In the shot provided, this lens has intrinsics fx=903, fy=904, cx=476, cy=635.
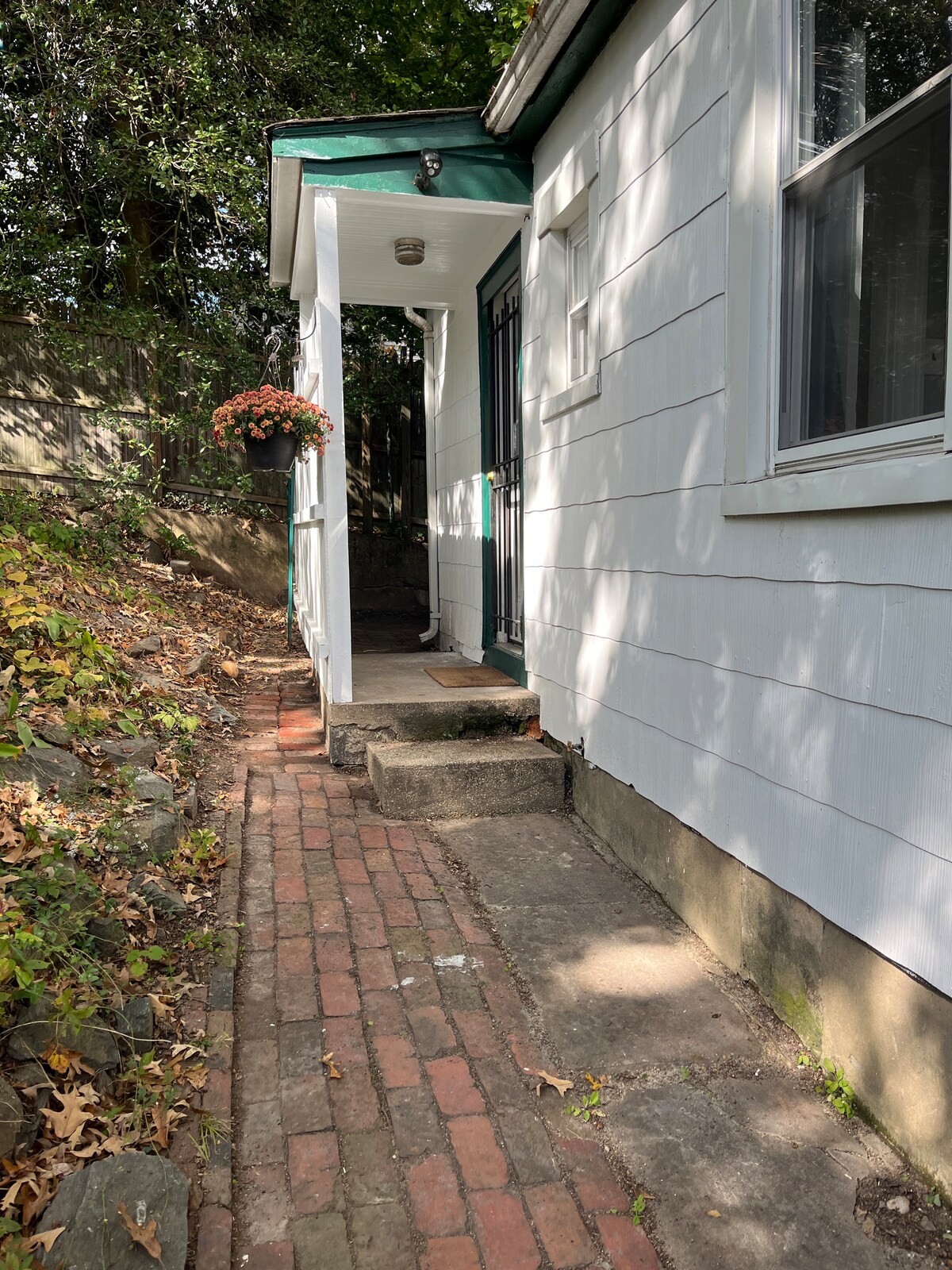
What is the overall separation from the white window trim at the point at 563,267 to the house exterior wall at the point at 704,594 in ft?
0.25

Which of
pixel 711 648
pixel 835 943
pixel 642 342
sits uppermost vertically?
pixel 642 342

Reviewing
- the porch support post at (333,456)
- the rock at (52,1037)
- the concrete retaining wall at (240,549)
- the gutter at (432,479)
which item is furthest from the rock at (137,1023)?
the concrete retaining wall at (240,549)

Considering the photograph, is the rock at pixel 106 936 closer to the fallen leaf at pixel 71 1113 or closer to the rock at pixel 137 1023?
the rock at pixel 137 1023

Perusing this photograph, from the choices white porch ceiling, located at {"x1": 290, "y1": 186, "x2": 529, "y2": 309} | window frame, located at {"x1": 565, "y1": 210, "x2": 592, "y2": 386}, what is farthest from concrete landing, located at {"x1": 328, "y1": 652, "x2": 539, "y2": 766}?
white porch ceiling, located at {"x1": 290, "y1": 186, "x2": 529, "y2": 309}

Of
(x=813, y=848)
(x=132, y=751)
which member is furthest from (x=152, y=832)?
(x=813, y=848)

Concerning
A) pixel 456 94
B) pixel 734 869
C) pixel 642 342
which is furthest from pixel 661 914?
pixel 456 94

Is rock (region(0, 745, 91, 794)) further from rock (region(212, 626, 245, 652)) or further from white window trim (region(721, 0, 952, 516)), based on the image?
rock (region(212, 626, 245, 652))

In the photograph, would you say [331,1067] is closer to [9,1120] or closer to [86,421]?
[9,1120]

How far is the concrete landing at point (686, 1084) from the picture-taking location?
2010mm

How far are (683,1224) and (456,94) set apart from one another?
11964 millimetres

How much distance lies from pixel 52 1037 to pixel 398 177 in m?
4.46

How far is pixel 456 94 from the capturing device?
10992mm

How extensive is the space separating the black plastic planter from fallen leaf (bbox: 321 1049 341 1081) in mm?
3420

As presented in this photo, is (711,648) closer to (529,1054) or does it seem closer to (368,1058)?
(529,1054)
